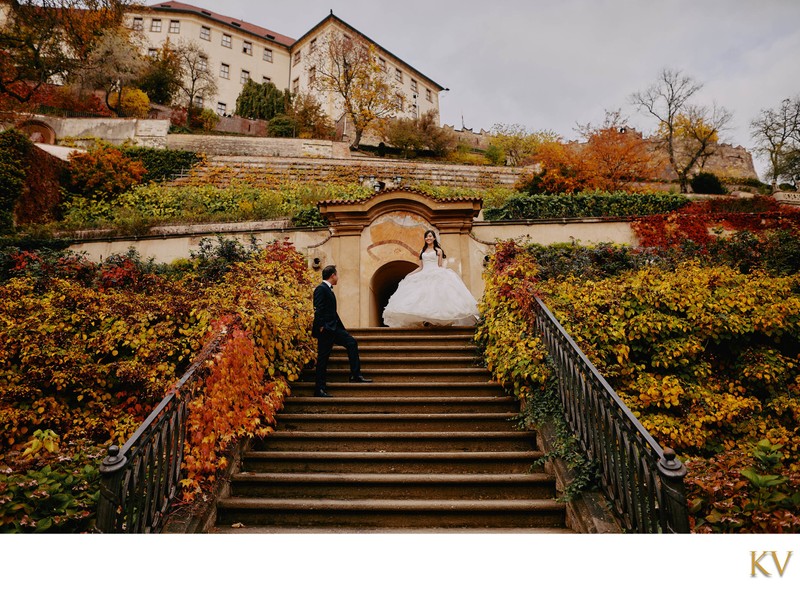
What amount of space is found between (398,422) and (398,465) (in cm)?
77

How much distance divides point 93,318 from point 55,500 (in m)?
4.30

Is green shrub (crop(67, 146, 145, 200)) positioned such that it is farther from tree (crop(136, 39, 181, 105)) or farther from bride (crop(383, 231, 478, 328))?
tree (crop(136, 39, 181, 105))

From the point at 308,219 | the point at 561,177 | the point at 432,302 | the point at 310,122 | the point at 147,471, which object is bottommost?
the point at 147,471

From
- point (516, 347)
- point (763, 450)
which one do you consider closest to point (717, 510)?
point (763, 450)

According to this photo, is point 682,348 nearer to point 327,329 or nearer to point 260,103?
point 327,329

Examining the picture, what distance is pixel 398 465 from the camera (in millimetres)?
4910

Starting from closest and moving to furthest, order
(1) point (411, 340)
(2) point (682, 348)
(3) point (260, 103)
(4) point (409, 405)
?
(4) point (409, 405) < (2) point (682, 348) < (1) point (411, 340) < (3) point (260, 103)

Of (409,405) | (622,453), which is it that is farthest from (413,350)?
(622,453)

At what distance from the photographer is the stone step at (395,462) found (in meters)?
4.86

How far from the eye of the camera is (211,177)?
824 inches

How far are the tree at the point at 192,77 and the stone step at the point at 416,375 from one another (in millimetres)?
33340

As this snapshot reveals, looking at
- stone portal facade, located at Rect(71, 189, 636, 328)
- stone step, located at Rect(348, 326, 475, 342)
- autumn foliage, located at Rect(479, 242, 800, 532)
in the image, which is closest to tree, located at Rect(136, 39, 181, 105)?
stone portal facade, located at Rect(71, 189, 636, 328)

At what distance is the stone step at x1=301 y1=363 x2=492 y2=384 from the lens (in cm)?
666

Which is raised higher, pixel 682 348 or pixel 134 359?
pixel 682 348
